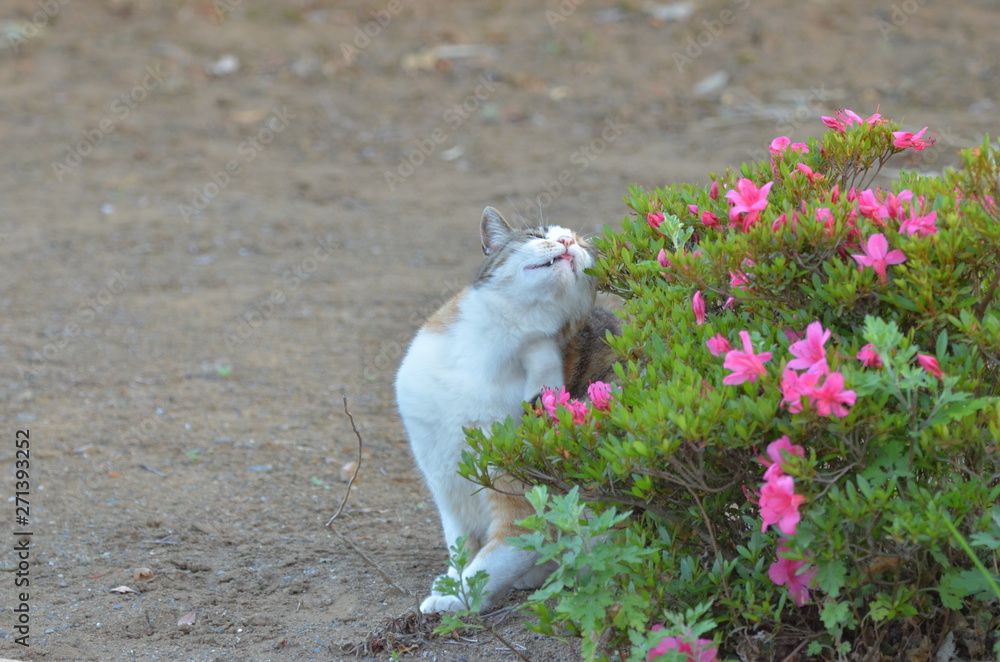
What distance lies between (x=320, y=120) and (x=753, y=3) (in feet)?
14.6

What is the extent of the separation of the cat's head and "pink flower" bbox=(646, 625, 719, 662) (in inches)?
50.8

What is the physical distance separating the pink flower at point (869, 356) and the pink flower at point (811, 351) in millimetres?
72

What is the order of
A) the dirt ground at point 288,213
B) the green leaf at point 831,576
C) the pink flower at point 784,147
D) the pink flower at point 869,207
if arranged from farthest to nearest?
1. the dirt ground at point 288,213
2. the pink flower at point 784,147
3. the pink flower at point 869,207
4. the green leaf at point 831,576

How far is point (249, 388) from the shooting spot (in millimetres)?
5293

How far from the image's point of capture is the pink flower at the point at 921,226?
2141 mm

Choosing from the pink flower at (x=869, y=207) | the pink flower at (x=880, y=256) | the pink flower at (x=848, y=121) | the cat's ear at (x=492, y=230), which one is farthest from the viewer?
the cat's ear at (x=492, y=230)

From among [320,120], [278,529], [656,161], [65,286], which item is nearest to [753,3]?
[656,161]

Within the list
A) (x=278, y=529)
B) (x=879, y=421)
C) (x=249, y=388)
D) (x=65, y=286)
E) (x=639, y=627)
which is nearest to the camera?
(x=879, y=421)

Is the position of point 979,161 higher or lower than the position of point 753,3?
higher

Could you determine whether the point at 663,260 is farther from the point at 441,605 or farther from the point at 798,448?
the point at 441,605

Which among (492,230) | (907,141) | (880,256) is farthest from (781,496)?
(492,230)

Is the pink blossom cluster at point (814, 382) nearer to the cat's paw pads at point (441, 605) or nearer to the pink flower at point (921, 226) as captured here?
the pink flower at point (921, 226)

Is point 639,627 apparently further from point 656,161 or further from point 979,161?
point 656,161

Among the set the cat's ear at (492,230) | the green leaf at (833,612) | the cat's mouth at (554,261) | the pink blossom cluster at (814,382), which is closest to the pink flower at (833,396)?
the pink blossom cluster at (814,382)
